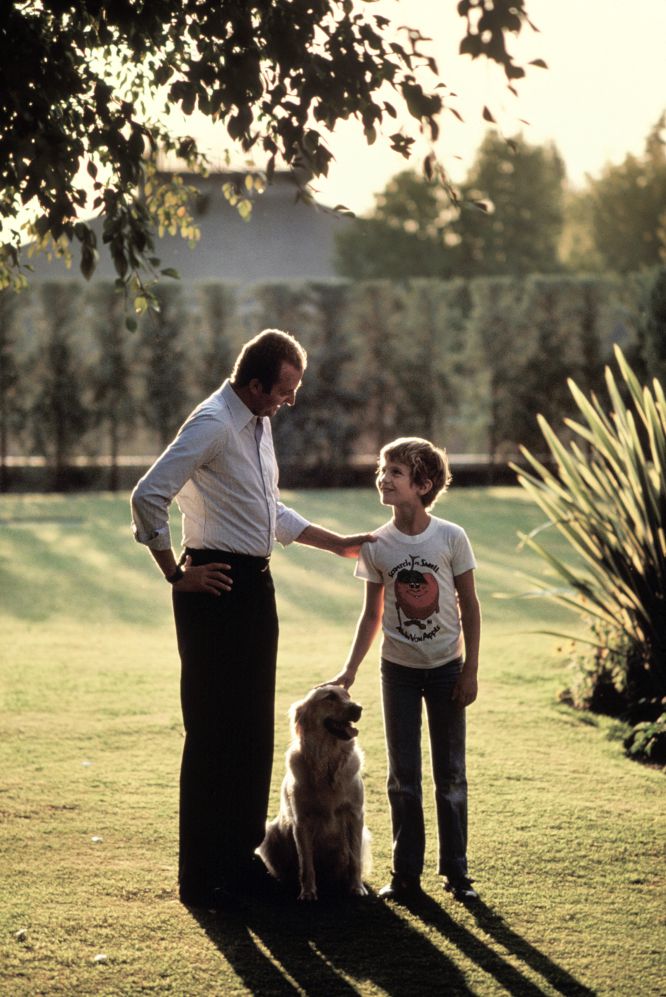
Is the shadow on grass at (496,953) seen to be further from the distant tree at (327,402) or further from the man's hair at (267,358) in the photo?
the distant tree at (327,402)

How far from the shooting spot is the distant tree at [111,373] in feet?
91.4

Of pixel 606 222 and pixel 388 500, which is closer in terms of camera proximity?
pixel 388 500

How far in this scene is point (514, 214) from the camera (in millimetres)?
63344

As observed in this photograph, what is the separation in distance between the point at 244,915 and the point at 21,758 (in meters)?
2.70

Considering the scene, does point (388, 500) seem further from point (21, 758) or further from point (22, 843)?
point (21, 758)

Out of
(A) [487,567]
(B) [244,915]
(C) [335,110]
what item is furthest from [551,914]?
(A) [487,567]

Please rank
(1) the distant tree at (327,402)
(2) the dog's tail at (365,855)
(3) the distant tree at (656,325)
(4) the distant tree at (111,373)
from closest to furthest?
1. (2) the dog's tail at (365,855)
2. (3) the distant tree at (656,325)
3. (4) the distant tree at (111,373)
4. (1) the distant tree at (327,402)

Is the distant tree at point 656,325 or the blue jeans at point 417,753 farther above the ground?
the distant tree at point 656,325

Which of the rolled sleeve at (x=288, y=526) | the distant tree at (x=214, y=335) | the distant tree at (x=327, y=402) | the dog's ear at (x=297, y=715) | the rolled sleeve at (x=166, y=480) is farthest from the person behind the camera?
the distant tree at (x=327, y=402)

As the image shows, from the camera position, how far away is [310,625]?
38.9 feet

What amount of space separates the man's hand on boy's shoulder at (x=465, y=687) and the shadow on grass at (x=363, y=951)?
78cm

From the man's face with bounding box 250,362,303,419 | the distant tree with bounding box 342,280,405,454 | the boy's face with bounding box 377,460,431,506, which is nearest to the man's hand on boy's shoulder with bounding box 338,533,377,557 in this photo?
the boy's face with bounding box 377,460,431,506

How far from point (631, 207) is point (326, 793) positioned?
60.7 m

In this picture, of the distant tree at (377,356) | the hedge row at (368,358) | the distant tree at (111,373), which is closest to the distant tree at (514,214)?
the hedge row at (368,358)
